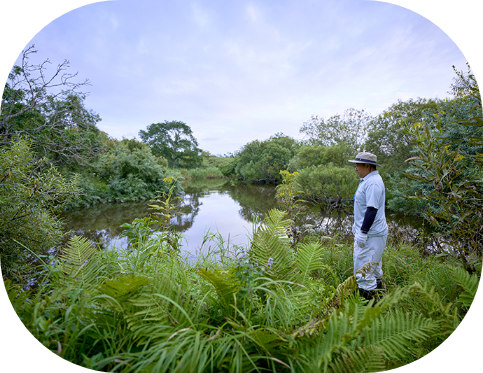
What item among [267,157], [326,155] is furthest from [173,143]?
[326,155]

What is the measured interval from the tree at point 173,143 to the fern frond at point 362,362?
2552 cm

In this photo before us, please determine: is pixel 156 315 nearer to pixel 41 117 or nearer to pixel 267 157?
pixel 41 117

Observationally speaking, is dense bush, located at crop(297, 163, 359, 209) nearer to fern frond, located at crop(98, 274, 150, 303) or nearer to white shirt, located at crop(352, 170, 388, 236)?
white shirt, located at crop(352, 170, 388, 236)

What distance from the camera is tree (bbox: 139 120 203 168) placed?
24.2 meters

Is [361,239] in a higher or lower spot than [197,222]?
higher

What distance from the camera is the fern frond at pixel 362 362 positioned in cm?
81

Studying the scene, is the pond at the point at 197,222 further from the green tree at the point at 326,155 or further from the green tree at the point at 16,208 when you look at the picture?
the green tree at the point at 326,155

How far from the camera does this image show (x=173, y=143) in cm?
2694

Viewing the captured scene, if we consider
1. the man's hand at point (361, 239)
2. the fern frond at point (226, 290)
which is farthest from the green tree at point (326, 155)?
the fern frond at point (226, 290)

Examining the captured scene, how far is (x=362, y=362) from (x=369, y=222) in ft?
6.38

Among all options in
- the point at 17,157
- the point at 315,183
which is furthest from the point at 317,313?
the point at 315,183

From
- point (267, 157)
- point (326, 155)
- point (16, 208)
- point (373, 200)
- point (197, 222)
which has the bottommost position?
point (197, 222)

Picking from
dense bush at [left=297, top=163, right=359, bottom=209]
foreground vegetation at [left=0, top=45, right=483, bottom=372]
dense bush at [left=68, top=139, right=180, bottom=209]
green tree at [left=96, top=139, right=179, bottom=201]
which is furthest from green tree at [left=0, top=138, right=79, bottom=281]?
dense bush at [left=68, top=139, right=180, bottom=209]

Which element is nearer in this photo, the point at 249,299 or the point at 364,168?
the point at 249,299
